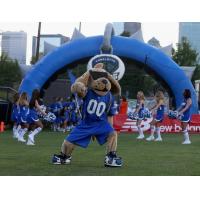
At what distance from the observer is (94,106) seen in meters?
9.04

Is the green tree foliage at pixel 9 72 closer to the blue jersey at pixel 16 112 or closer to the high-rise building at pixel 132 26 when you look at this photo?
the high-rise building at pixel 132 26

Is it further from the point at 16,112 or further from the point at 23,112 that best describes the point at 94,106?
the point at 16,112

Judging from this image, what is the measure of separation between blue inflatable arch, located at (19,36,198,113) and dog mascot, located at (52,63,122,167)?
45.3ft

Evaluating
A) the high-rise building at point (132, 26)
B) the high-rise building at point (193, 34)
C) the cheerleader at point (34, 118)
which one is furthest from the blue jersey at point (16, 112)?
the high-rise building at point (193, 34)

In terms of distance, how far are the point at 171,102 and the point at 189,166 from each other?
15036 mm

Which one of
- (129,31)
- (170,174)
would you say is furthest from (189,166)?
(129,31)

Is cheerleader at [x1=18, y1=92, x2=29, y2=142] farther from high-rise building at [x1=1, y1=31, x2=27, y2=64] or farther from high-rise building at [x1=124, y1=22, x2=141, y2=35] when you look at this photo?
high-rise building at [x1=1, y1=31, x2=27, y2=64]

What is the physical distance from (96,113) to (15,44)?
4949 centimetres

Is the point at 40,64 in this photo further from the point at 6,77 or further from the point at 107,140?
the point at 6,77

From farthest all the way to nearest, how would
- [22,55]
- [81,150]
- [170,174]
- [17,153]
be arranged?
[22,55], [81,150], [17,153], [170,174]

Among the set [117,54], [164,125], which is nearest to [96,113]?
[117,54]

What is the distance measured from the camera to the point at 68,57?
23031 mm

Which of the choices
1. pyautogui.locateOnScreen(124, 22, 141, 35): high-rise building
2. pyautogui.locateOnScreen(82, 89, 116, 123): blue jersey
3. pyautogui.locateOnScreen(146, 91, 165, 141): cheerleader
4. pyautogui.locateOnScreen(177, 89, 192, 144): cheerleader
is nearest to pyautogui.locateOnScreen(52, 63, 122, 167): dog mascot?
pyautogui.locateOnScreen(82, 89, 116, 123): blue jersey

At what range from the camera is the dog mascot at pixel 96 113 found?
895 cm
